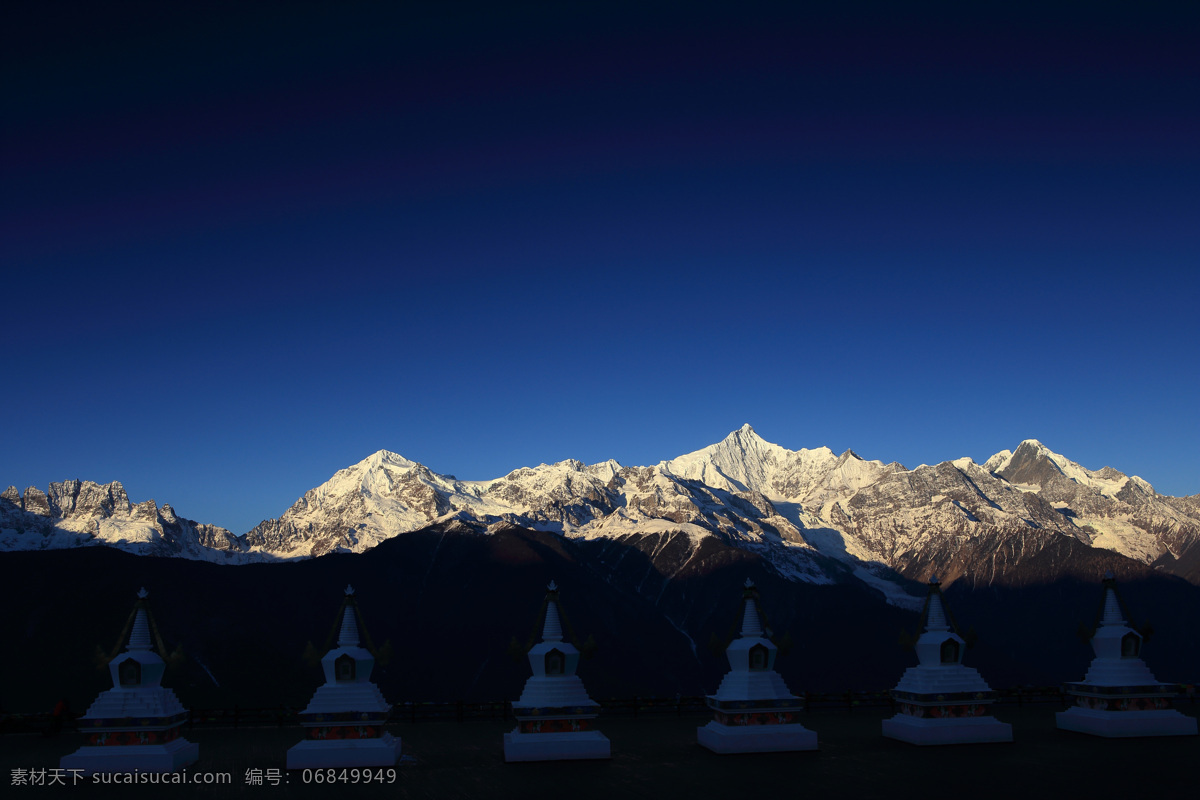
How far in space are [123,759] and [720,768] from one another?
74.9ft

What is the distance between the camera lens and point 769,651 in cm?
3906

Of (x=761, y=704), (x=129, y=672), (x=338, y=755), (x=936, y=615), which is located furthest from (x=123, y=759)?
(x=936, y=615)

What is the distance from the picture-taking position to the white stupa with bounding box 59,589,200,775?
33625mm

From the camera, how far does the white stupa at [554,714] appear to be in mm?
35469

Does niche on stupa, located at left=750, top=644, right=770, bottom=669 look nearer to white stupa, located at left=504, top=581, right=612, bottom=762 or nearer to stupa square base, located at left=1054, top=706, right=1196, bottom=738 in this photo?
white stupa, located at left=504, top=581, right=612, bottom=762

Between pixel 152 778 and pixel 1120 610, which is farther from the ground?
pixel 1120 610

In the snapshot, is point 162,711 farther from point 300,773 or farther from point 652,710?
point 652,710

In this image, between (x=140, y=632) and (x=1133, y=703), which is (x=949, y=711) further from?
(x=140, y=632)

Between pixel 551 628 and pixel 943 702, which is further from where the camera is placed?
pixel 943 702

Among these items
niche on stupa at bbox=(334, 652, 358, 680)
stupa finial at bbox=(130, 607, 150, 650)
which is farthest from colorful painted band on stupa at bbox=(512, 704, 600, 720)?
stupa finial at bbox=(130, 607, 150, 650)

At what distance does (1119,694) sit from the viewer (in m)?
40.7

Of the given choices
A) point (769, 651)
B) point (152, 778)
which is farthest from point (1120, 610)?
point (152, 778)

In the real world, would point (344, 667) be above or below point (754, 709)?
above

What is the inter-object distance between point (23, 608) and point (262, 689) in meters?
52.0
